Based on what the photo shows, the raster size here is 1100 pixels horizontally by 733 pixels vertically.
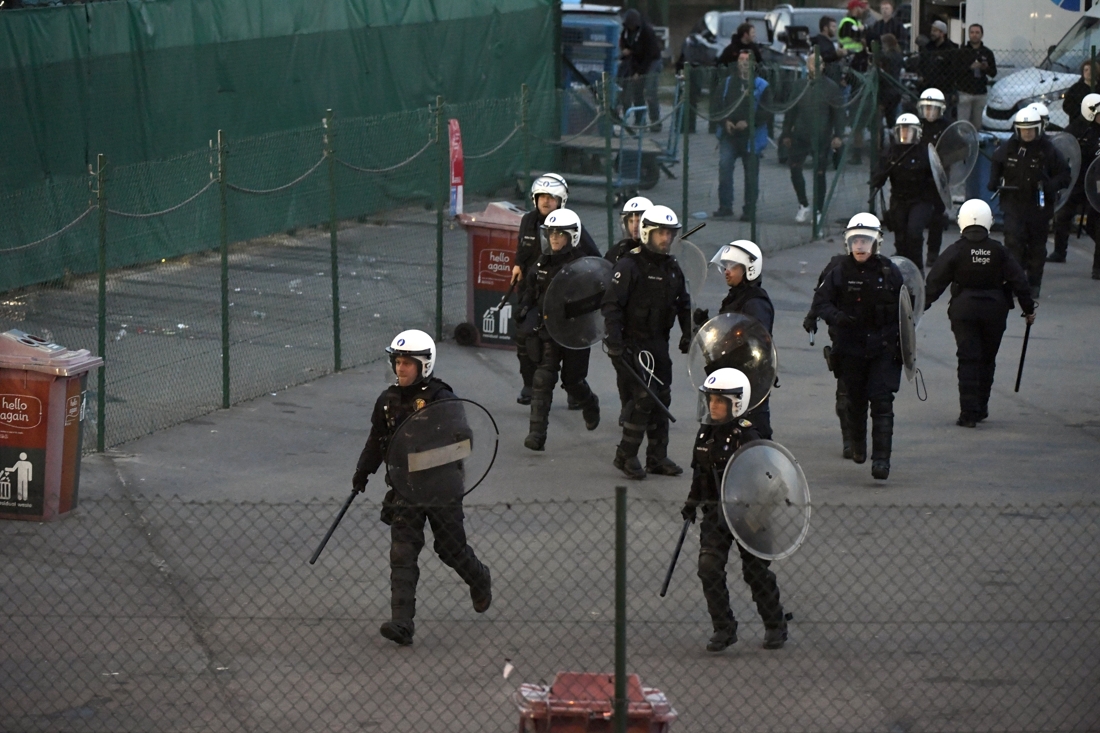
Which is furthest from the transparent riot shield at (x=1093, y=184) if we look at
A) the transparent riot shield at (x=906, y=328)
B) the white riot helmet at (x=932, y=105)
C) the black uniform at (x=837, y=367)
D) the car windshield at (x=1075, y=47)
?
the car windshield at (x=1075, y=47)

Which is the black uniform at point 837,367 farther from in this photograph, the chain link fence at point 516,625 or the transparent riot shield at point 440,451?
the transparent riot shield at point 440,451

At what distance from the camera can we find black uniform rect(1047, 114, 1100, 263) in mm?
17516

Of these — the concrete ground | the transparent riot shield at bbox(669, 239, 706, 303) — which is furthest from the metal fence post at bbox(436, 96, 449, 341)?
the transparent riot shield at bbox(669, 239, 706, 303)

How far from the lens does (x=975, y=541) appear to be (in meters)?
9.64

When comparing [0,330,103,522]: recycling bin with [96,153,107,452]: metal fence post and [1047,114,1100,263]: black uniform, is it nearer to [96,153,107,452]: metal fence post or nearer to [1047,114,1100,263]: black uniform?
[96,153,107,452]: metal fence post

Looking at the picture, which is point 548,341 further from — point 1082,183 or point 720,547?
point 1082,183

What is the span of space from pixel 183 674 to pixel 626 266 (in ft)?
14.0

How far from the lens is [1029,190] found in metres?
16.2

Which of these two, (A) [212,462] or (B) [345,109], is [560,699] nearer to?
(A) [212,462]

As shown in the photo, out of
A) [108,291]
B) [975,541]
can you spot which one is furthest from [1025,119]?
[108,291]

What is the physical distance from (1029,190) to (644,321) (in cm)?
684

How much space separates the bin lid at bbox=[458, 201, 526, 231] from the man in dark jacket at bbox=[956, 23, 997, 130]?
Result: 8.84 meters

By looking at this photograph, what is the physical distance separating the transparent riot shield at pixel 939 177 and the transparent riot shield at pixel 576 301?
5.83m

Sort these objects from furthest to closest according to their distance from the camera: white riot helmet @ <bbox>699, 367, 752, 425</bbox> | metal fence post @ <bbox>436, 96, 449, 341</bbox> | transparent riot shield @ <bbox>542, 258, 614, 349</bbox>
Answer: metal fence post @ <bbox>436, 96, 449, 341</bbox>
transparent riot shield @ <bbox>542, 258, 614, 349</bbox>
white riot helmet @ <bbox>699, 367, 752, 425</bbox>
